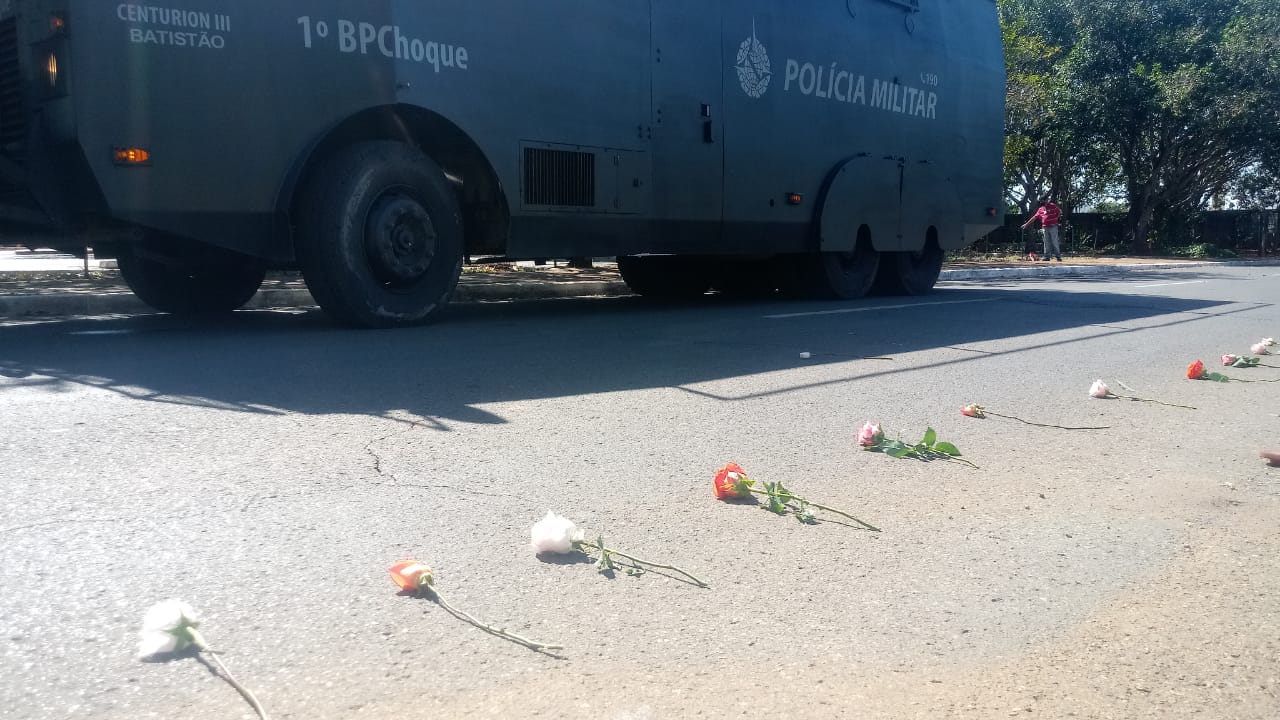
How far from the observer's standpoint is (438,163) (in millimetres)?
8945

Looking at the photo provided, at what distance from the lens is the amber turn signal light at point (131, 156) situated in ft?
22.3

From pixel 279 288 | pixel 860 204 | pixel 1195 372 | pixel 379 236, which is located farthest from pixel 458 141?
pixel 860 204

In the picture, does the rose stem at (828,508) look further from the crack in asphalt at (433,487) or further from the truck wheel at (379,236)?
the truck wheel at (379,236)

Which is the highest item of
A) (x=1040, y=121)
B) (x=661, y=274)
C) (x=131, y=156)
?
(x=1040, y=121)

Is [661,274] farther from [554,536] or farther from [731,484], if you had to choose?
[554,536]

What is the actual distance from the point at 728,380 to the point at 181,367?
297 cm

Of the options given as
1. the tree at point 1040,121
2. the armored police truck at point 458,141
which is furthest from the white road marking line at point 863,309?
the tree at point 1040,121

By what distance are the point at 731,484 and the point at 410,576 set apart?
4.18 ft

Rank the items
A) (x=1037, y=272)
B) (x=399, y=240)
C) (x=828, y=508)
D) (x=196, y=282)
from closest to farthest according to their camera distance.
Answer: (x=828, y=508)
(x=399, y=240)
(x=196, y=282)
(x=1037, y=272)

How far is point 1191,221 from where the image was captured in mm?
38250

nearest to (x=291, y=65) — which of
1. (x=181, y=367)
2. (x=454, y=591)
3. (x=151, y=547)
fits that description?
(x=181, y=367)

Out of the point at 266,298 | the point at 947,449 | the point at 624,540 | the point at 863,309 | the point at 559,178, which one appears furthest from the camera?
the point at 863,309

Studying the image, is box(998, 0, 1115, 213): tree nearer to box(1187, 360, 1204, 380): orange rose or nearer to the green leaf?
box(1187, 360, 1204, 380): orange rose

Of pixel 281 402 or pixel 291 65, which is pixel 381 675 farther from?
pixel 291 65
